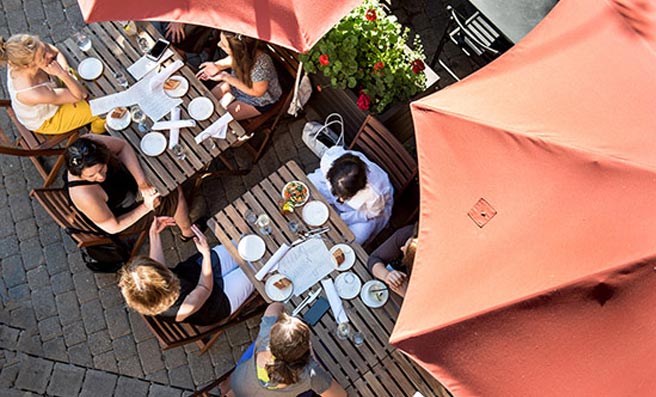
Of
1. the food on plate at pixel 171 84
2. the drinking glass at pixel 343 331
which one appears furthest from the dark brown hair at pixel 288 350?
the food on plate at pixel 171 84

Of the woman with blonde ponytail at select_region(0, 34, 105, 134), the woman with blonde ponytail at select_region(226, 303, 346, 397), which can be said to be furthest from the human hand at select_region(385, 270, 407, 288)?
the woman with blonde ponytail at select_region(0, 34, 105, 134)

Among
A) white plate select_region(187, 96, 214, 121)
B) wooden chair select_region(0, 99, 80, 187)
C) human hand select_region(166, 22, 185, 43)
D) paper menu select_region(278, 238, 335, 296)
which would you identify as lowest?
wooden chair select_region(0, 99, 80, 187)

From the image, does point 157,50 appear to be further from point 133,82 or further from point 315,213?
point 315,213

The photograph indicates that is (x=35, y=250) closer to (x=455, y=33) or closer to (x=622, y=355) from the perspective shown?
(x=455, y=33)

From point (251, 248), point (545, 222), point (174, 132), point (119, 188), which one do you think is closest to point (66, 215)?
point (119, 188)

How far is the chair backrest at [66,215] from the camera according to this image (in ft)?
17.3

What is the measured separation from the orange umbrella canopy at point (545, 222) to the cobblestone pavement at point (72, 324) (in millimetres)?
2798

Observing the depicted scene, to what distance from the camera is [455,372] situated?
366 centimetres

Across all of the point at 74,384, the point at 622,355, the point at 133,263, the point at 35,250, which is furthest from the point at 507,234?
the point at 35,250

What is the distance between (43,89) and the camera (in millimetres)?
5555

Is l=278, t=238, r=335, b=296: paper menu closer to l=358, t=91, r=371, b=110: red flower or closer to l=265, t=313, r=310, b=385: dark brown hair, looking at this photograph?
l=265, t=313, r=310, b=385: dark brown hair

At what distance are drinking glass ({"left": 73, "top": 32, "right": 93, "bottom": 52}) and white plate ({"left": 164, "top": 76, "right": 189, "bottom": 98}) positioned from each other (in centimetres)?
84

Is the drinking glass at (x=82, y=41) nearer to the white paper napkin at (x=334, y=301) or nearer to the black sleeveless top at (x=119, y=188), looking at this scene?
the black sleeveless top at (x=119, y=188)

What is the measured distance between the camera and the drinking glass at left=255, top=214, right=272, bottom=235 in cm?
528
